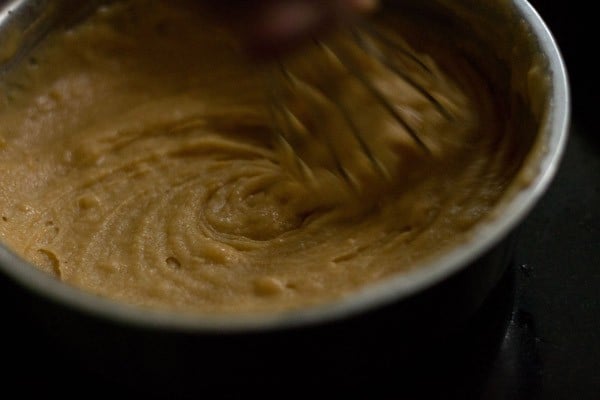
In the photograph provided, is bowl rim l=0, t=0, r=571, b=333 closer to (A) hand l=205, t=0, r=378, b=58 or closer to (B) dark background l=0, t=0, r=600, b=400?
(B) dark background l=0, t=0, r=600, b=400

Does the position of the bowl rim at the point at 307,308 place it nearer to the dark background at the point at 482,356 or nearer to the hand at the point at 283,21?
the dark background at the point at 482,356

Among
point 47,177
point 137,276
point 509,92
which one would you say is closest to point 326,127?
point 509,92

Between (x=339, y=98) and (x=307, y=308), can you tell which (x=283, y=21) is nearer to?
(x=339, y=98)

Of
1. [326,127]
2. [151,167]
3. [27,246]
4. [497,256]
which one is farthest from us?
[151,167]

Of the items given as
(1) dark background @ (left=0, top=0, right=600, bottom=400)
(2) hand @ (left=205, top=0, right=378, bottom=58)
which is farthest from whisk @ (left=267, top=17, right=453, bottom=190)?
(1) dark background @ (left=0, top=0, right=600, bottom=400)

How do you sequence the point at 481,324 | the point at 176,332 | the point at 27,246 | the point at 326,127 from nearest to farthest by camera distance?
the point at 176,332 → the point at 481,324 → the point at 27,246 → the point at 326,127

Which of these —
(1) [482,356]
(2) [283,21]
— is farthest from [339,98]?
(1) [482,356]

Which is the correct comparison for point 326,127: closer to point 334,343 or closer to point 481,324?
point 481,324
